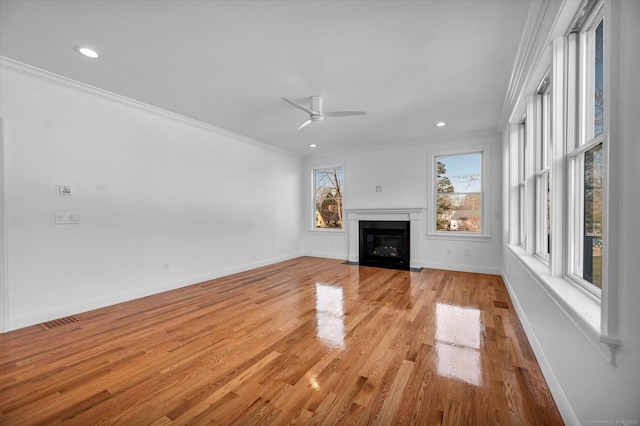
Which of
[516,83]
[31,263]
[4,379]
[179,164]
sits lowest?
[4,379]

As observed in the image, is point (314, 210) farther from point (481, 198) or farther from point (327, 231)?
point (481, 198)

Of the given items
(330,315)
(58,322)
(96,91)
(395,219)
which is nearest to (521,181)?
(395,219)

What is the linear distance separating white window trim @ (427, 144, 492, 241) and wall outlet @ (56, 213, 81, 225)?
5.76 metres

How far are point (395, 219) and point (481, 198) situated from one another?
5.52ft

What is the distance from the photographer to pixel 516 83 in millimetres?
3000

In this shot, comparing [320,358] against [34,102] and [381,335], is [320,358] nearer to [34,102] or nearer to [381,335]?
[381,335]

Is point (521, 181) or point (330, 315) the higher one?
point (521, 181)

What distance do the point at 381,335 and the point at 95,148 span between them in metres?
4.03

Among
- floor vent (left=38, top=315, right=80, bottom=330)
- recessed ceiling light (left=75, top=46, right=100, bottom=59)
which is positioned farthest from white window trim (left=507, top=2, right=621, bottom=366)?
floor vent (left=38, top=315, right=80, bottom=330)

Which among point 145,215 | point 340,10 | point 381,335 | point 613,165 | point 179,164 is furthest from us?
point 179,164

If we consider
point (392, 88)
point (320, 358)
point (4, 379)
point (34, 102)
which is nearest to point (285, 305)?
point (320, 358)

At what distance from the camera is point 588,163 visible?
1.67 metres

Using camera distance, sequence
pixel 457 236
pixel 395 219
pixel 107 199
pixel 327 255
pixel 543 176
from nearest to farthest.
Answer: pixel 543 176
pixel 107 199
pixel 457 236
pixel 395 219
pixel 327 255

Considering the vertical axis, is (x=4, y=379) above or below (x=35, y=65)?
below
